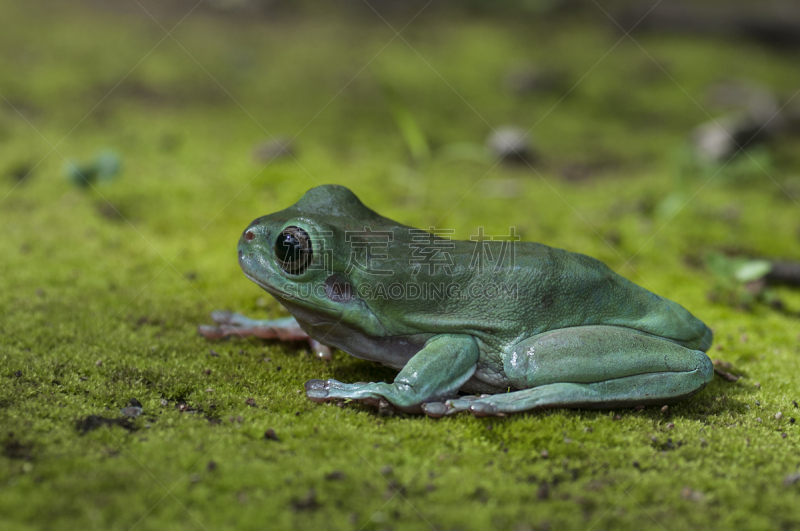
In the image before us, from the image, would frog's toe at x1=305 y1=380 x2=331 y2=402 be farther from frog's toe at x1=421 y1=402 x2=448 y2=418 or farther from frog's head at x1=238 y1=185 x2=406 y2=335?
frog's toe at x1=421 y1=402 x2=448 y2=418

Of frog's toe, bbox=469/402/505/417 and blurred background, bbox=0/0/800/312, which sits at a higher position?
blurred background, bbox=0/0/800/312

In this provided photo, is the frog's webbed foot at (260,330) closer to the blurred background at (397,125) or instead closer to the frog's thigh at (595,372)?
the blurred background at (397,125)

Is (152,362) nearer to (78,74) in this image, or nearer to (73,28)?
(78,74)

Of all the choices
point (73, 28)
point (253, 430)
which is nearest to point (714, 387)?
point (253, 430)

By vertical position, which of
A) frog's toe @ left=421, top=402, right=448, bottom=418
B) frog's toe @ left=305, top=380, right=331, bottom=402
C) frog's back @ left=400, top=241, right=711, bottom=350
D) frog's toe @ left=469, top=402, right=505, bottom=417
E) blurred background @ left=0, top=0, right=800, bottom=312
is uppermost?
blurred background @ left=0, top=0, right=800, bottom=312

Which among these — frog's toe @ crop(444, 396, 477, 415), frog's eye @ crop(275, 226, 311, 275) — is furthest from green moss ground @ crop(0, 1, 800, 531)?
frog's eye @ crop(275, 226, 311, 275)

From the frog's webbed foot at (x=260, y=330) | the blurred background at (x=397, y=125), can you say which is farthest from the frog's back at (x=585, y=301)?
the blurred background at (x=397, y=125)
